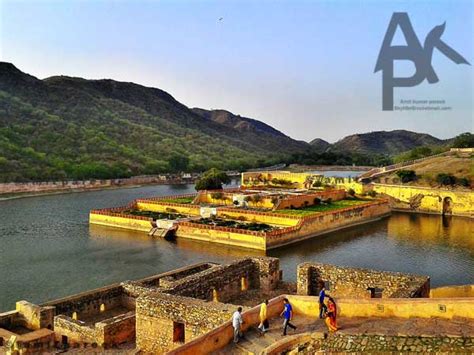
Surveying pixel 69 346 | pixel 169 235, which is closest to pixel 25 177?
pixel 169 235

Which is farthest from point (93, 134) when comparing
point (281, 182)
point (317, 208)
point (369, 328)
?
point (369, 328)

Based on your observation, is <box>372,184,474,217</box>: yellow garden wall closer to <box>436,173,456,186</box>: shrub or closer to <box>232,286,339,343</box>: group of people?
<box>436,173,456,186</box>: shrub

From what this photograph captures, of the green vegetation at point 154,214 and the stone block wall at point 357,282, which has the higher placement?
the stone block wall at point 357,282

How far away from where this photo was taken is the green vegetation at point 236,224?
108 feet

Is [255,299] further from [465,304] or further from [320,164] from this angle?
[320,164]

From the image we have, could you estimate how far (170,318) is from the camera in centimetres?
932

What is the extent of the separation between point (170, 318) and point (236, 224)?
1008 inches

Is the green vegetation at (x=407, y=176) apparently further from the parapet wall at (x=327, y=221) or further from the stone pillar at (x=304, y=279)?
the stone pillar at (x=304, y=279)

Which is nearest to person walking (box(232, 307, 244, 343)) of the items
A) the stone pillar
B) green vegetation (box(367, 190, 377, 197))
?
the stone pillar

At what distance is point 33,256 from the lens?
2842 cm

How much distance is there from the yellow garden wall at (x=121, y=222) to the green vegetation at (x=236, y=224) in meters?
4.12

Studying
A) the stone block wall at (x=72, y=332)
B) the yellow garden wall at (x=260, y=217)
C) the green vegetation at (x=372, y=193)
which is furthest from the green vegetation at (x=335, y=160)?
the stone block wall at (x=72, y=332)

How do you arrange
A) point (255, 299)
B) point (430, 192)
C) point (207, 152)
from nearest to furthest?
1. point (255, 299)
2. point (430, 192)
3. point (207, 152)

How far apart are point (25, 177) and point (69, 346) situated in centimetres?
5980
